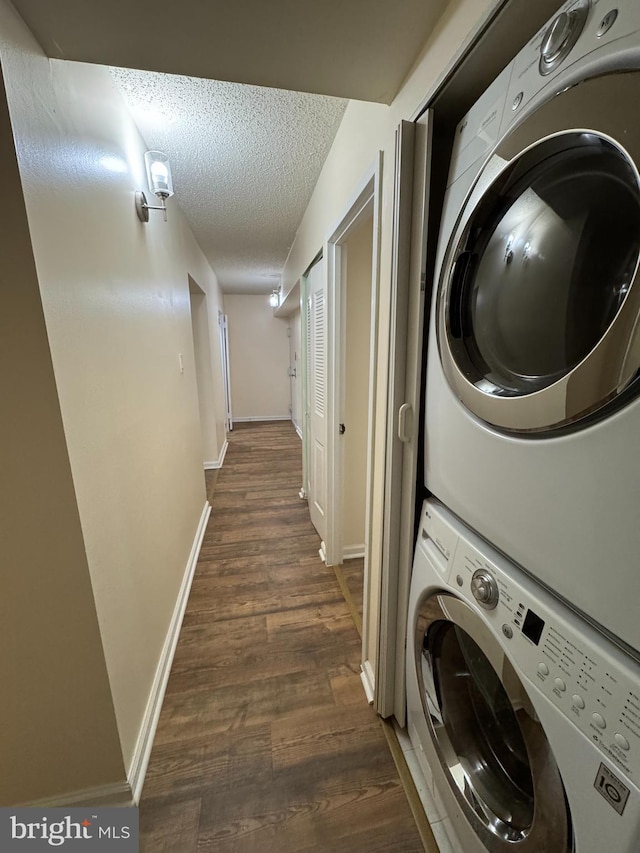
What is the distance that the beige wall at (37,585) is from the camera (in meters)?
0.75

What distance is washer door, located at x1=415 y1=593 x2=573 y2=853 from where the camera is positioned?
568 mm

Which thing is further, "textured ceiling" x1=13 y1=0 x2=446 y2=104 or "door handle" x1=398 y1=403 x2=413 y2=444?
"door handle" x1=398 y1=403 x2=413 y2=444

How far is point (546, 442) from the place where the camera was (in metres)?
0.54

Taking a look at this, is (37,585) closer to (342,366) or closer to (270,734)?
(270,734)

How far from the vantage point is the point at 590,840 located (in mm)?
477

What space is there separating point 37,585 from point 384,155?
157 centimetres

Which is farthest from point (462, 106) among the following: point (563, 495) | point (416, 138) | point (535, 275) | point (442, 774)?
point (442, 774)

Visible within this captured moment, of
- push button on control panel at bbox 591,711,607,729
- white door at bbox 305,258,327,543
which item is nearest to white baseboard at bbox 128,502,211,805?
white door at bbox 305,258,327,543

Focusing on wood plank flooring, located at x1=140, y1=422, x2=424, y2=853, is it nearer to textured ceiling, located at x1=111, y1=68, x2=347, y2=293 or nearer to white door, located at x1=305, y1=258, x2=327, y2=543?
white door, located at x1=305, y1=258, x2=327, y2=543

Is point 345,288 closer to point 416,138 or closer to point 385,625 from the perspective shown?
point 416,138

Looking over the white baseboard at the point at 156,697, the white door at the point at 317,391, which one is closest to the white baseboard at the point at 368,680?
the white baseboard at the point at 156,697

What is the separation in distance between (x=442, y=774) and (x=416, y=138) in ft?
5.34

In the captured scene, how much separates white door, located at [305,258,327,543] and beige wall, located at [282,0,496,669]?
469 millimetres

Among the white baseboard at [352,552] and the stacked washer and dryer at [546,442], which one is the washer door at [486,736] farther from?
the white baseboard at [352,552]
